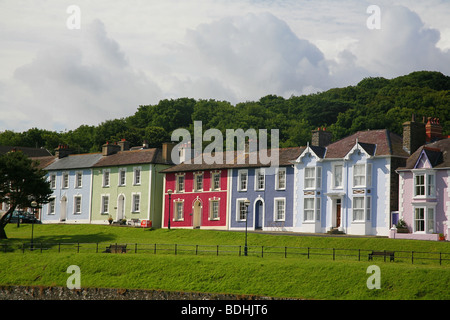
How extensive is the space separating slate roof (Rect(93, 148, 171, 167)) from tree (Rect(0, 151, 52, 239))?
12340 mm

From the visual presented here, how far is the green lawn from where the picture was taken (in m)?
35.4

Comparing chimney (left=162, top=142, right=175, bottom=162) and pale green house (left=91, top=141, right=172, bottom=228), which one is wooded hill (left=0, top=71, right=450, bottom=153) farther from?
chimney (left=162, top=142, right=175, bottom=162)

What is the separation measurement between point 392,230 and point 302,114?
71.1 m

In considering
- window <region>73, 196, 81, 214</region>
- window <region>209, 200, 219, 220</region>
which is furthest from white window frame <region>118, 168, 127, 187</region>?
window <region>209, 200, 219, 220</region>

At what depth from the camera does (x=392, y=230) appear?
5134cm

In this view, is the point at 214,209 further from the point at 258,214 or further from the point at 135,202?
the point at 135,202

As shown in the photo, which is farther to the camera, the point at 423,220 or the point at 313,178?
the point at 313,178

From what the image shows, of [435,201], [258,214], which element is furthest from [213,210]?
[435,201]

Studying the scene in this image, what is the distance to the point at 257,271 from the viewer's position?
3944cm

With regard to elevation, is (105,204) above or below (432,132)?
below

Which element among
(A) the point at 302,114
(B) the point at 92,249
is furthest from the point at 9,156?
(A) the point at 302,114

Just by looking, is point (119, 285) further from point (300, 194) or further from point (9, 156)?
point (9, 156)

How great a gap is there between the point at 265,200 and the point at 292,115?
63.0 meters

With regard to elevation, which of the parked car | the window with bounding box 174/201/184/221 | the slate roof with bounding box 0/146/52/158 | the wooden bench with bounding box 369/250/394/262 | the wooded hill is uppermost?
the wooded hill
